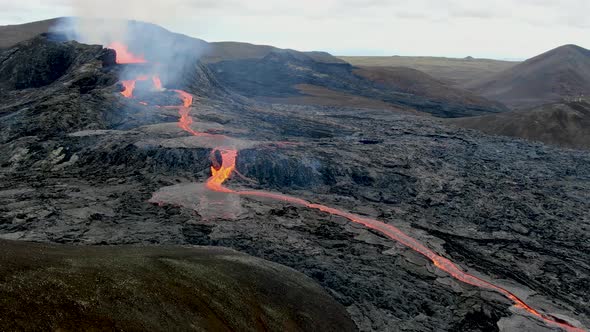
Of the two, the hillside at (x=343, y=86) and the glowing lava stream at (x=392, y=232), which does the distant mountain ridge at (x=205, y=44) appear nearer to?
the hillside at (x=343, y=86)

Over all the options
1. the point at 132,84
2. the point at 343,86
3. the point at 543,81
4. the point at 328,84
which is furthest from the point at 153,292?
the point at 543,81

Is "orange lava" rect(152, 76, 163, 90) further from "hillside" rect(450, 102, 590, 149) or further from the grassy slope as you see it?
"hillside" rect(450, 102, 590, 149)

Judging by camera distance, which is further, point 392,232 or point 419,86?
point 419,86

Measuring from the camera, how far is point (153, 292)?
13867 mm

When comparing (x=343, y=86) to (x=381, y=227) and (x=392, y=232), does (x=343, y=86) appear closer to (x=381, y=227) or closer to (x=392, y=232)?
(x=381, y=227)

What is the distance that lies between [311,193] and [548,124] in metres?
51.3

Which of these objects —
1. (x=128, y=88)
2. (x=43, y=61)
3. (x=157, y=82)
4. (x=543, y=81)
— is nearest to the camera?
(x=128, y=88)

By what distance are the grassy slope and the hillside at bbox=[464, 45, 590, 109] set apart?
365 ft

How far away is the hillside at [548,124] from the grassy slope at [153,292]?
59474 millimetres

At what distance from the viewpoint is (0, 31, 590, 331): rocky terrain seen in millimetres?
23625

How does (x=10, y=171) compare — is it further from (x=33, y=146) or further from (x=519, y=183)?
(x=519, y=183)

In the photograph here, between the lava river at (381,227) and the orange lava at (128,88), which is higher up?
the orange lava at (128,88)

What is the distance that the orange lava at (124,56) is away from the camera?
62.5 meters

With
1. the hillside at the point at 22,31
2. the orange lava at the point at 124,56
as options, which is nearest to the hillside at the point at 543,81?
the orange lava at the point at 124,56
